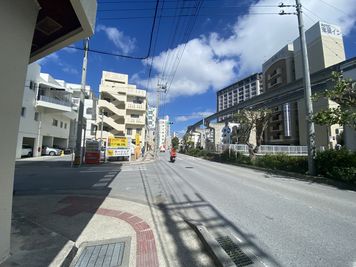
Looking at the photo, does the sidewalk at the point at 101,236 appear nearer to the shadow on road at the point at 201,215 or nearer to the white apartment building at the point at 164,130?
the shadow on road at the point at 201,215

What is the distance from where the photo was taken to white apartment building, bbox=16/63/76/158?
25.7 meters

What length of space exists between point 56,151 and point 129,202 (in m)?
30.7

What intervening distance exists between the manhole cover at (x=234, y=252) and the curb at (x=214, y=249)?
0.20 meters

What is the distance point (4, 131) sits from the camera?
3174 mm

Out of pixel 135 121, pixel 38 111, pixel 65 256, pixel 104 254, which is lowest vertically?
pixel 104 254

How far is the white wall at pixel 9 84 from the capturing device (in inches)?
123

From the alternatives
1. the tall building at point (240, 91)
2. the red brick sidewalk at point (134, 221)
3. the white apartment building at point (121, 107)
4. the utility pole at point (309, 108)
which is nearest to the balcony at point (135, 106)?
the white apartment building at point (121, 107)

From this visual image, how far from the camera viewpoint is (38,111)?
28484mm

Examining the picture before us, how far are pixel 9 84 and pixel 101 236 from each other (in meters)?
3.18

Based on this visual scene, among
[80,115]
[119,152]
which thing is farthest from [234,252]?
[119,152]

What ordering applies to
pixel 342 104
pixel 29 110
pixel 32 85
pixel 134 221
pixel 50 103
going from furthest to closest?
1. pixel 50 103
2. pixel 32 85
3. pixel 29 110
4. pixel 342 104
5. pixel 134 221

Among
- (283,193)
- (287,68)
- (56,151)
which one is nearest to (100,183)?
(283,193)

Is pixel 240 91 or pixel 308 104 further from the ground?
pixel 240 91

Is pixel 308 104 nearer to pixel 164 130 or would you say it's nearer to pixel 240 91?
pixel 240 91
